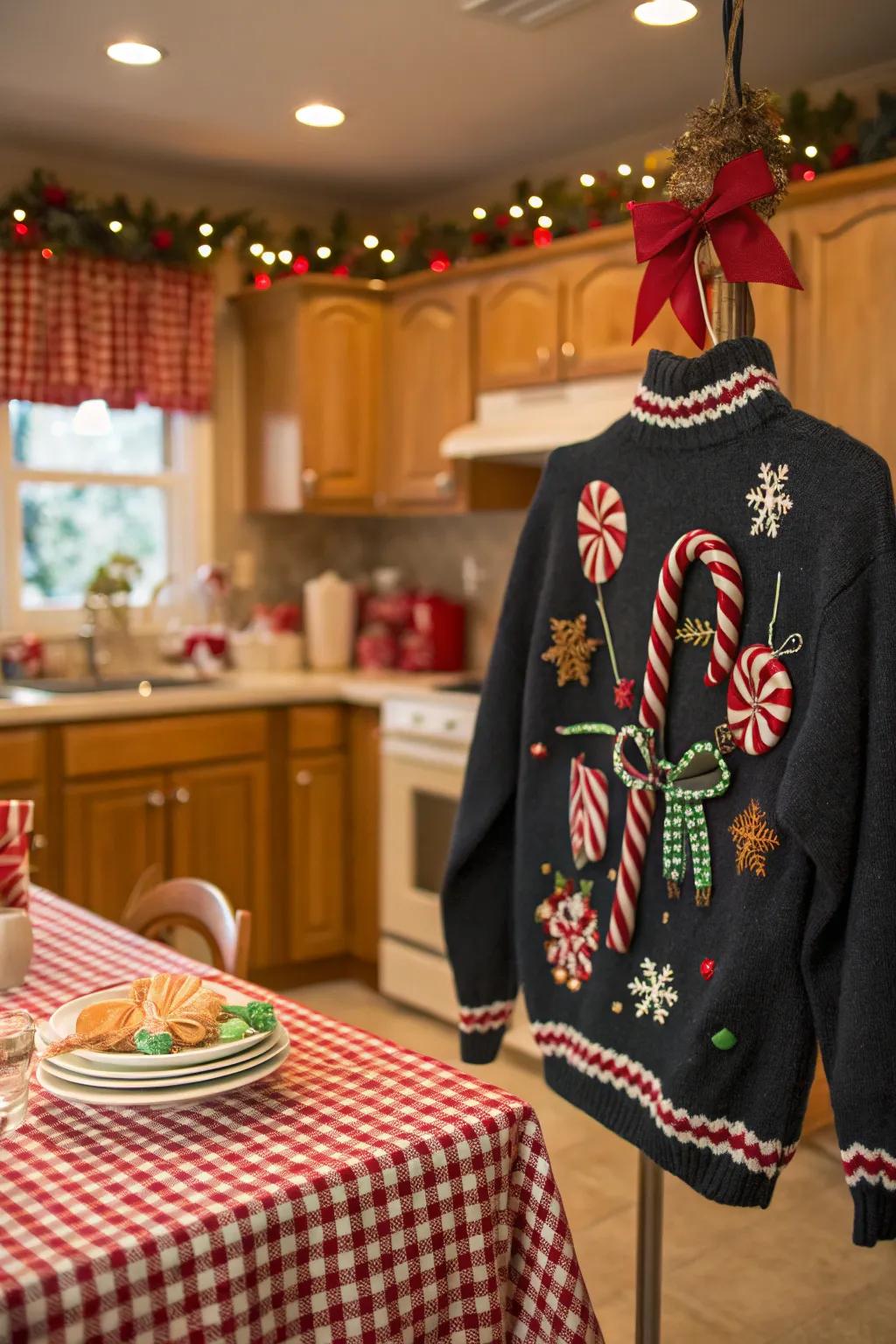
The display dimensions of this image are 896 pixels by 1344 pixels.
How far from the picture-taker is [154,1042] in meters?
1.30

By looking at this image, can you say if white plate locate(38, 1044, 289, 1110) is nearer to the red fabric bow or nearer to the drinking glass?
the drinking glass

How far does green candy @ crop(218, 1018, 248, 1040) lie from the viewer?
1331mm

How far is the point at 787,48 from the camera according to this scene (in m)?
3.22

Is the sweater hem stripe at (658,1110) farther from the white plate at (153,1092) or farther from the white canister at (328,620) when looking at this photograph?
the white canister at (328,620)

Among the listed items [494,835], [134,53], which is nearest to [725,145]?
[494,835]

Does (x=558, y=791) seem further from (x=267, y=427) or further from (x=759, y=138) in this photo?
(x=267, y=427)

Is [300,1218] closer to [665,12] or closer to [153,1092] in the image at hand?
[153,1092]

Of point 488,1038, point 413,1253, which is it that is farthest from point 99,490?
point 413,1253

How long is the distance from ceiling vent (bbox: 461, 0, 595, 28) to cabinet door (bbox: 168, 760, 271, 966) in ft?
7.03

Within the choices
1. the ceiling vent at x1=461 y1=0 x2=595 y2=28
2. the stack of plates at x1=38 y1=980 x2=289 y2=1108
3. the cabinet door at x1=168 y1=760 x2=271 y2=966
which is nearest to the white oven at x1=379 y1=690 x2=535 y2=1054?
the cabinet door at x1=168 y1=760 x2=271 y2=966

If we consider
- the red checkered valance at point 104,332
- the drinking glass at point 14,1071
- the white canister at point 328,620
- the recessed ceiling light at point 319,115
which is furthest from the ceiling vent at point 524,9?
the drinking glass at point 14,1071

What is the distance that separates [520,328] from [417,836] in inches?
59.4

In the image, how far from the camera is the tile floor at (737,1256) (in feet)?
7.73

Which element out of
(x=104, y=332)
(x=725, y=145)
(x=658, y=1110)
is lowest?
(x=658, y=1110)
